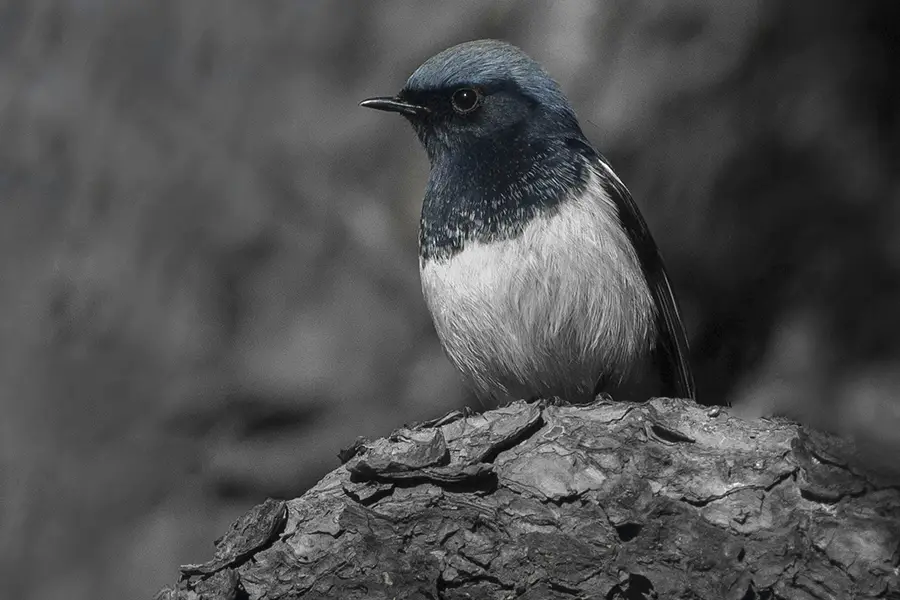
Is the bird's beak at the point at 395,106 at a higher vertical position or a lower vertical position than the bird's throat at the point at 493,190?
higher

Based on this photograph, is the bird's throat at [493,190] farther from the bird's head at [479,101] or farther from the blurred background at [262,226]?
the blurred background at [262,226]

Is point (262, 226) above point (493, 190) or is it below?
above

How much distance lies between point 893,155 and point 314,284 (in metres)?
2.72

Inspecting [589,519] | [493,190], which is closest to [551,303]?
[493,190]

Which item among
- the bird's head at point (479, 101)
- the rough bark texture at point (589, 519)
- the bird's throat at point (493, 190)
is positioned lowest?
the rough bark texture at point (589, 519)

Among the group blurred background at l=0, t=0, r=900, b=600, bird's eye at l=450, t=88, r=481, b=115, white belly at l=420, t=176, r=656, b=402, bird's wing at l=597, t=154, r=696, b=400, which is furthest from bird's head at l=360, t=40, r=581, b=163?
blurred background at l=0, t=0, r=900, b=600

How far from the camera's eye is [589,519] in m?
3.53

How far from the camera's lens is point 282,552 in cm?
365

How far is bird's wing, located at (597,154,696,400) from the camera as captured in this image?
190 inches

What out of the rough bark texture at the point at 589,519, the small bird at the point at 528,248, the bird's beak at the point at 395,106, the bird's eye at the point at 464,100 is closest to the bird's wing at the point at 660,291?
the small bird at the point at 528,248

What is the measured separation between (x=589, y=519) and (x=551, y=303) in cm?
113

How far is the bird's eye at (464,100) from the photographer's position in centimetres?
488

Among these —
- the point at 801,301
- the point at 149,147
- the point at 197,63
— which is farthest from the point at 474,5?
the point at 801,301

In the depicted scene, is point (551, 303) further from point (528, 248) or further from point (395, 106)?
point (395, 106)
